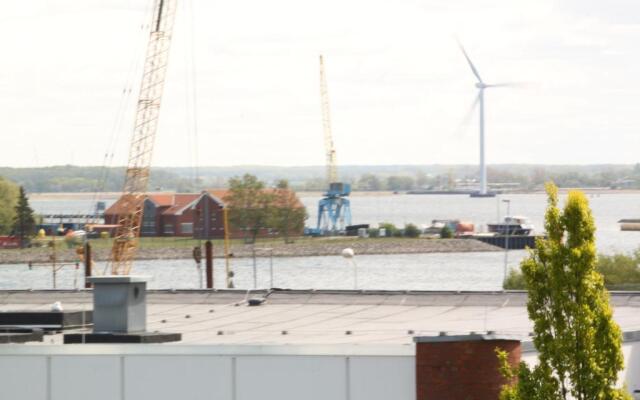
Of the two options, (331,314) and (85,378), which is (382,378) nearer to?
(85,378)

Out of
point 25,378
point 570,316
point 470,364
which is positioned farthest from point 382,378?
point 25,378

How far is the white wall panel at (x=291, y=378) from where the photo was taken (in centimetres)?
3023

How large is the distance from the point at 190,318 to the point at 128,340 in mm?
7574

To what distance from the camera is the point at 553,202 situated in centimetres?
2491

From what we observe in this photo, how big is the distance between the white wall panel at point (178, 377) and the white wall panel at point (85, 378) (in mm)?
303

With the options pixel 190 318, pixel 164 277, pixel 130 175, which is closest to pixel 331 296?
pixel 190 318

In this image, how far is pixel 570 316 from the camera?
24.6 meters

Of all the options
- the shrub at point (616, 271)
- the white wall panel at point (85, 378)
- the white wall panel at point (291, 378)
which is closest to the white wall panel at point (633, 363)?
the white wall panel at point (291, 378)

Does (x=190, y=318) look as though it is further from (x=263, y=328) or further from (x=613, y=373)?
(x=613, y=373)

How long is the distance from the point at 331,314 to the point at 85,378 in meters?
11.5

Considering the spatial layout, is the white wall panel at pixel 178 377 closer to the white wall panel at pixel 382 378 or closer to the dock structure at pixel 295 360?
the dock structure at pixel 295 360

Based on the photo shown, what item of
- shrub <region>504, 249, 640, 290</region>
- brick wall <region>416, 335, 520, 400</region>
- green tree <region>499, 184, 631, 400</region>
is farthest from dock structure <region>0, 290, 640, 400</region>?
shrub <region>504, 249, 640, 290</region>

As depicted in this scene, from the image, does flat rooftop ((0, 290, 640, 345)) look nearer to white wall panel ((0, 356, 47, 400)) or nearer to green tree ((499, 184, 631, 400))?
white wall panel ((0, 356, 47, 400))

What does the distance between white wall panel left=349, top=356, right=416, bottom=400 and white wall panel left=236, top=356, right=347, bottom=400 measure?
255 millimetres
